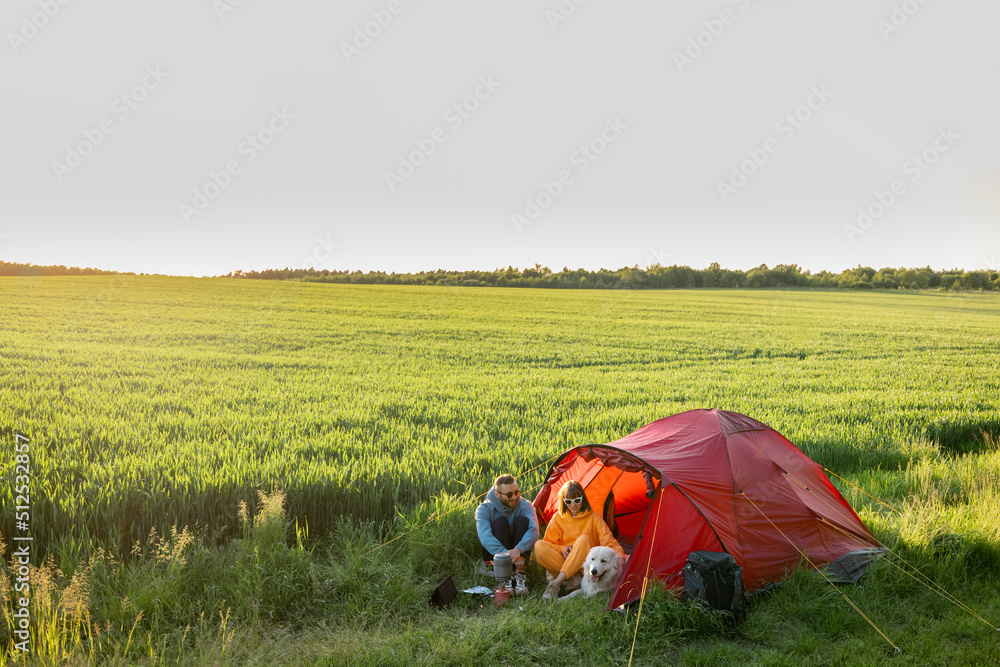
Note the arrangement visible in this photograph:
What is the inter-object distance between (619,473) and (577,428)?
406 centimetres

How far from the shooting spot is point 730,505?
699cm

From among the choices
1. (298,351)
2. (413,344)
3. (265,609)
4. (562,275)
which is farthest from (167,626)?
(562,275)

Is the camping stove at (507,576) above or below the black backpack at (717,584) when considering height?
below

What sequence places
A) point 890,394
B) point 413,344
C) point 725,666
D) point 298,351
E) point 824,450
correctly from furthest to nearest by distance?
point 413,344 < point 298,351 < point 890,394 < point 824,450 < point 725,666

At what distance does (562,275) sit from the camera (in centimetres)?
12206

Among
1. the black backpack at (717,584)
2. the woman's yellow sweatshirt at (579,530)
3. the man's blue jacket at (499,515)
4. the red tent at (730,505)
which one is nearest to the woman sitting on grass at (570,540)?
the woman's yellow sweatshirt at (579,530)

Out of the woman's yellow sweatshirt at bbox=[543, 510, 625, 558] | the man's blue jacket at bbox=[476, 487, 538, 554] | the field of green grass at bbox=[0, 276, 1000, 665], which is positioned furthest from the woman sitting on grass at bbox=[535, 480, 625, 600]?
the field of green grass at bbox=[0, 276, 1000, 665]

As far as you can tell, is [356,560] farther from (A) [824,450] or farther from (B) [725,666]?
(A) [824,450]

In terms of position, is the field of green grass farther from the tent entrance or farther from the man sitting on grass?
the tent entrance

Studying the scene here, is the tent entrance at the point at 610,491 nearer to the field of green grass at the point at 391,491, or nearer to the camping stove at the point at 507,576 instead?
the field of green grass at the point at 391,491

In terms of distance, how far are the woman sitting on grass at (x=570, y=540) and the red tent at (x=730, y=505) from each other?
506 mm

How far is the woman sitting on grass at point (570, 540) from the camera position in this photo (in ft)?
22.5

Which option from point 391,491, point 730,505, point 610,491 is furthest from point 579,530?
point 391,491

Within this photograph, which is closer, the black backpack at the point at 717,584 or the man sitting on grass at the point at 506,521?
the black backpack at the point at 717,584
